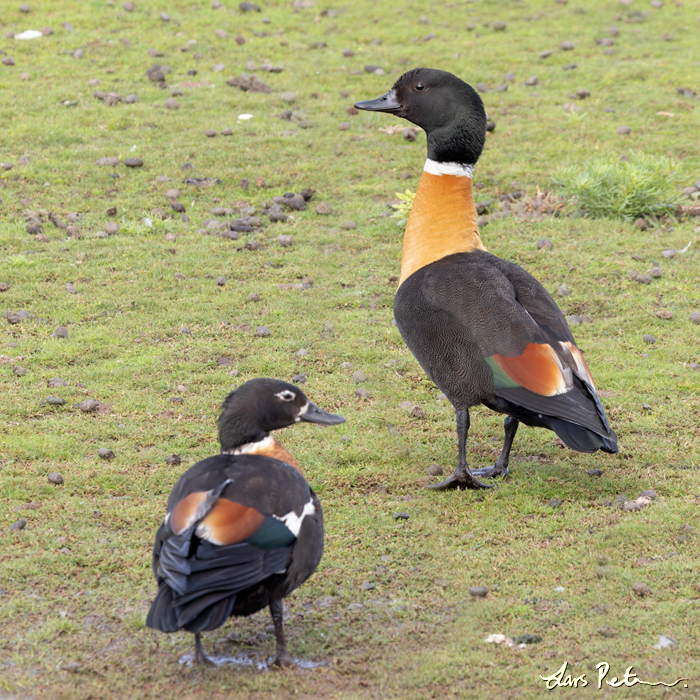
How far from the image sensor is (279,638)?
445 cm

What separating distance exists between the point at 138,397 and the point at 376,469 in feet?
7.10

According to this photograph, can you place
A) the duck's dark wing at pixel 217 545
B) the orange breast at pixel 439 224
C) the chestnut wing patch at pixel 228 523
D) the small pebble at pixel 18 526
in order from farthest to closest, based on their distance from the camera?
the orange breast at pixel 439 224, the small pebble at pixel 18 526, the chestnut wing patch at pixel 228 523, the duck's dark wing at pixel 217 545

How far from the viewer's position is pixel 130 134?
12.4m

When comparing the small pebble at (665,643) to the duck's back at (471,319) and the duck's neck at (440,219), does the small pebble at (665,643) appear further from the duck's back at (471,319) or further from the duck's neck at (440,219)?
the duck's neck at (440,219)

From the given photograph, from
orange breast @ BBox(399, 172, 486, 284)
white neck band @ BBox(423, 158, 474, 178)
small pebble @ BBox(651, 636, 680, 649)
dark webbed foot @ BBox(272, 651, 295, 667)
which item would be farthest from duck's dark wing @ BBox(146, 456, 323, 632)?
white neck band @ BBox(423, 158, 474, 178)

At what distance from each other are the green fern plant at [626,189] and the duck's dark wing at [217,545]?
24.5ft

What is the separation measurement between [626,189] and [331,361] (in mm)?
4733

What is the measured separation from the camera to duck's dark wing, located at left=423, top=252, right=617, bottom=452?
5918 millimetres

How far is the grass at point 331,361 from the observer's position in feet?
15.3

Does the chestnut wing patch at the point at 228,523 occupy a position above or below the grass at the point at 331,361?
above

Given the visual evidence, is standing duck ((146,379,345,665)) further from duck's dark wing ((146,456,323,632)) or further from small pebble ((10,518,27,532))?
small pebble ((10,518,27,532))

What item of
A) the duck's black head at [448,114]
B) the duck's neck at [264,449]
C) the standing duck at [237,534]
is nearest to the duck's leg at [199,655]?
the standing duck at [237,534]

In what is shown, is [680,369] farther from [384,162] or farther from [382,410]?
[384,162]

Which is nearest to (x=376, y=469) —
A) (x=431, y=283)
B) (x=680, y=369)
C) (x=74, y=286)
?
(x=431, y=283)
